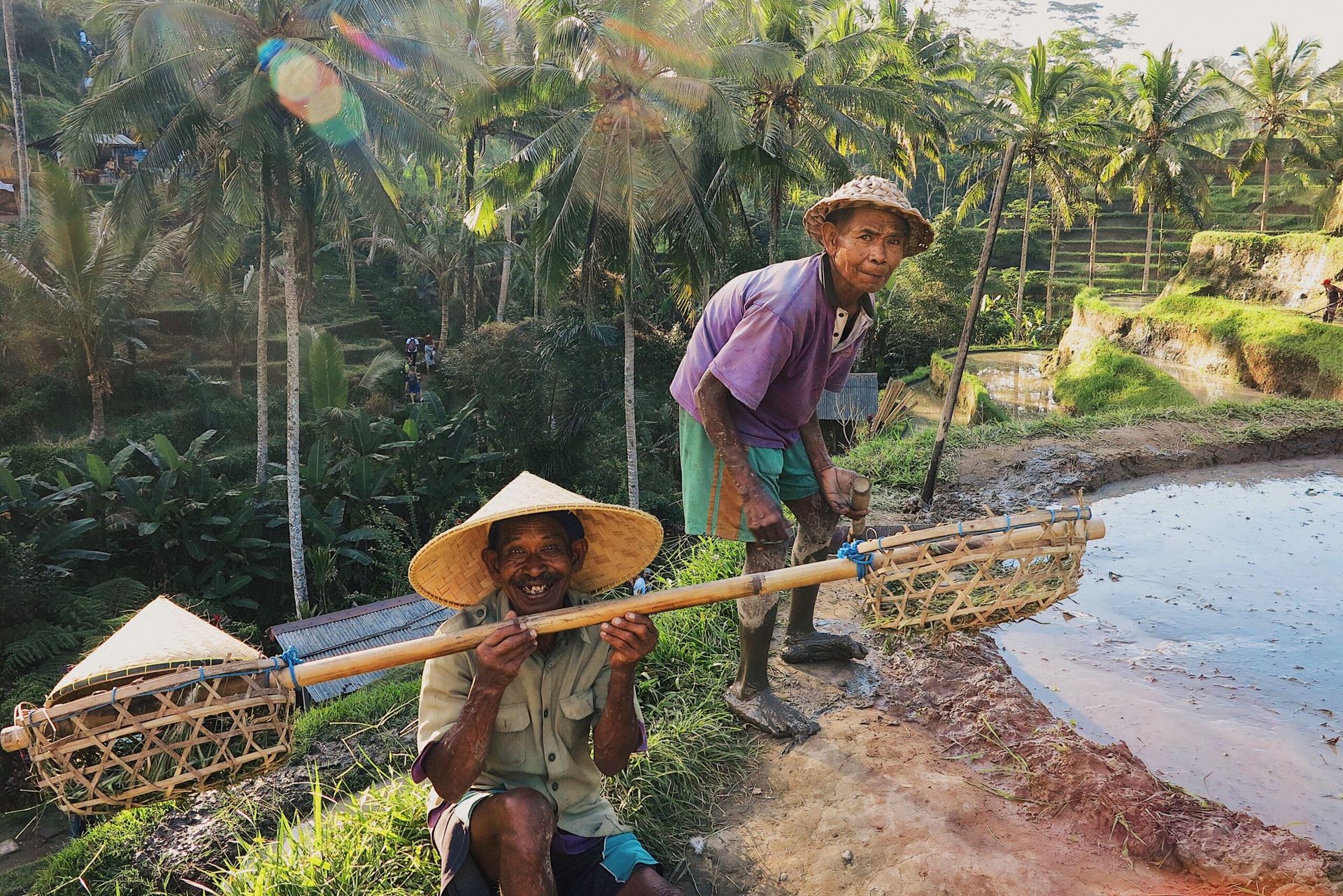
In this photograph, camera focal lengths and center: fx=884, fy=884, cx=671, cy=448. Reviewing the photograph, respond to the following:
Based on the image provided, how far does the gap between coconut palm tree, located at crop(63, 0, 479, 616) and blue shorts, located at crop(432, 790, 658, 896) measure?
1200cm

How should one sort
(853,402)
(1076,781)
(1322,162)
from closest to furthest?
1. (1076,781)
2. (853,402)
3. (1322,162)

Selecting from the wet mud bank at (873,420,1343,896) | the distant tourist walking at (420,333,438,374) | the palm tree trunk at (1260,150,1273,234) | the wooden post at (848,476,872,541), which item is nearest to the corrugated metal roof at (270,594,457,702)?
the wet mud bank at (873,420,1343,896)

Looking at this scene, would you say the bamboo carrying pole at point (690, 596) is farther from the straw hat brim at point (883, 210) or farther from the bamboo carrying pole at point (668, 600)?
the straw hat brim at point (883, 210)

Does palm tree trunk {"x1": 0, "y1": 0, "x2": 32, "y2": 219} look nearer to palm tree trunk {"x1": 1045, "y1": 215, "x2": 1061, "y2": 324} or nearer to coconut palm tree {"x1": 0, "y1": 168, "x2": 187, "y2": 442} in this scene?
coconut palm tree {"x1": 0, "y1": 168, "x2": 187, "y2": 442}

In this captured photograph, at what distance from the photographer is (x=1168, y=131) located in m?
28.0

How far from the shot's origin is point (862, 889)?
2533mm

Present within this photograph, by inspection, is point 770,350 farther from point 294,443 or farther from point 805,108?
point 805,108

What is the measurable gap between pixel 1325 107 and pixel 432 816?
121 feet

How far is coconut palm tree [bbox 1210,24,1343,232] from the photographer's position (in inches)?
1133

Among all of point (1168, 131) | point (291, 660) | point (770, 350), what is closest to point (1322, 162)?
point (1168, 131)

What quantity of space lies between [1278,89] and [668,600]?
35.9 m

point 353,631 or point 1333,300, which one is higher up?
point 1333,300

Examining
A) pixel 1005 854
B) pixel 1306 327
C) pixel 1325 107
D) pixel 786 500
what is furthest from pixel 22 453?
pixel 1325 107

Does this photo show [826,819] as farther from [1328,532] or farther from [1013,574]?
[1328,532]
